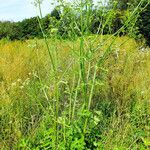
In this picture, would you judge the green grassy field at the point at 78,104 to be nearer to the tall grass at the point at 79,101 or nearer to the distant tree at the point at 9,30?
the tall grass at the point at 79,101

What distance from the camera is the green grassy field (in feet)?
11.0

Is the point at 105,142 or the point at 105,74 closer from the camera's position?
the point at 105,142

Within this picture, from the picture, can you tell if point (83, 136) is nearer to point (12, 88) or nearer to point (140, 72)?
point (12, 88)

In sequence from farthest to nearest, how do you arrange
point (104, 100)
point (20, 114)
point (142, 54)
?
point (142, 54) → point (104, 100) → point (20, 114)

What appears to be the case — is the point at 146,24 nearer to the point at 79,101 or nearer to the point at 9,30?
the point at 9,30

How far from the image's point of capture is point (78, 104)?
373cm

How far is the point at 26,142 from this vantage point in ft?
11.3

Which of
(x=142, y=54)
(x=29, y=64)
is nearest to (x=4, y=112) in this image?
(x=29, y=64)

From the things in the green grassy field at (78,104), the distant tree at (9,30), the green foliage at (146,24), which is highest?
the green grassy field at (78,104)

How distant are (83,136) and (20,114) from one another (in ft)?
3.09

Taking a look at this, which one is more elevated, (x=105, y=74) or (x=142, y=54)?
(x=105, y=74)

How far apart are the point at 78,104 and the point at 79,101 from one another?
71cm

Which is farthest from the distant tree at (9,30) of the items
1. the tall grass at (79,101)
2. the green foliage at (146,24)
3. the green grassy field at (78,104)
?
the tall grass at (79,101)

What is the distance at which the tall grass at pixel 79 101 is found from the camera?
11.0 feet
